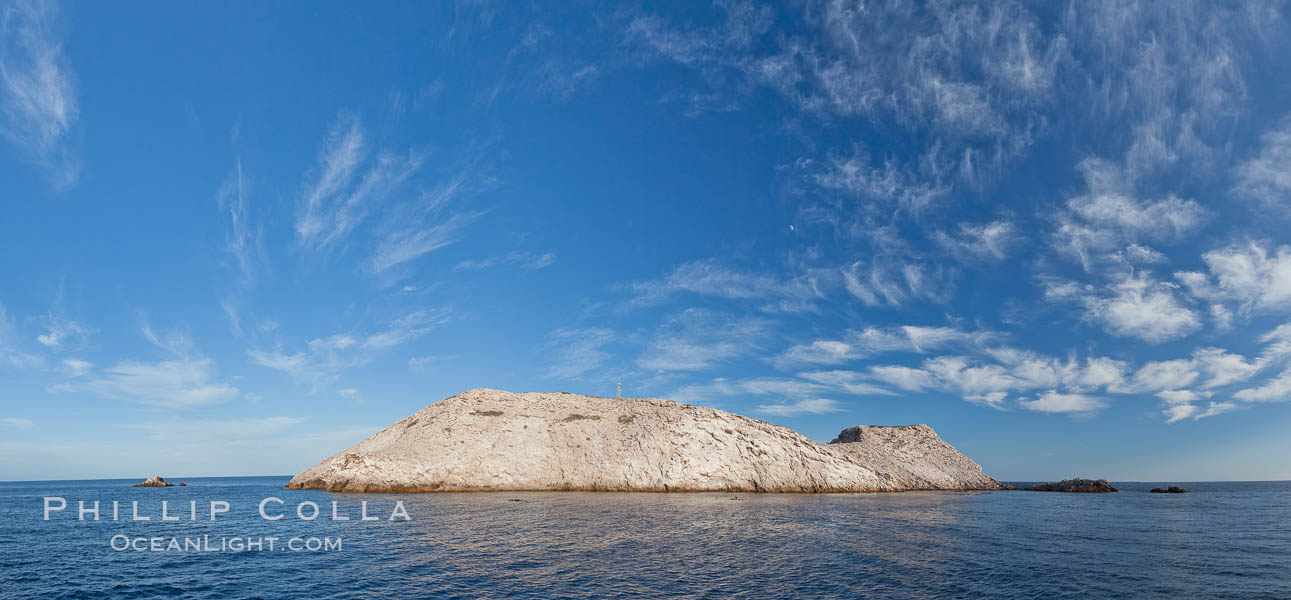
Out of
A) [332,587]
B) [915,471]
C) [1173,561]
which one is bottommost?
[915,471]

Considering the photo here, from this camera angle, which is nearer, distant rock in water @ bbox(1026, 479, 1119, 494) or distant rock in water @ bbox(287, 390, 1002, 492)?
distant rock in water @ bbox(287, 390, 1002, 492)

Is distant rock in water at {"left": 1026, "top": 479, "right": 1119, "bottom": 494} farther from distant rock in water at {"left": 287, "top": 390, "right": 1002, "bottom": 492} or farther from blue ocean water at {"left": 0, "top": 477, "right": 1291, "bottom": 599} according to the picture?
blue ocean water at {"left": 0, "top": 477, "right": 1291, "bottom": 599}

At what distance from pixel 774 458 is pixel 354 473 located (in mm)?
66089

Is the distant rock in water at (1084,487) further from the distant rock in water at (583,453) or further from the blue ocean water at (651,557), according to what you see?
the blue ocean water at (651,557)

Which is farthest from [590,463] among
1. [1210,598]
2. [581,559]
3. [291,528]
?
[1210,598]

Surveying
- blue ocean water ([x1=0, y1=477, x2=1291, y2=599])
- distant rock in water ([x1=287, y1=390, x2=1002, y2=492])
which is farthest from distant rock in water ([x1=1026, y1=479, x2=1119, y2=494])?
blue ocean water ([x1=0, y1=477, x2=1291, y2=599])

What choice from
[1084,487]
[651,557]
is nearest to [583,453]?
[651,557]

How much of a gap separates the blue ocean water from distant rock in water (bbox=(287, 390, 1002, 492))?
2846 cm

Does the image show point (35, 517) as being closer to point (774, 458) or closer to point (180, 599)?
point (180, 599)

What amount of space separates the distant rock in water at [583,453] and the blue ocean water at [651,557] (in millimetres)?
28455

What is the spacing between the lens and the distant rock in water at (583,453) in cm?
8219

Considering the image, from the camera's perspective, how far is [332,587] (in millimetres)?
23578

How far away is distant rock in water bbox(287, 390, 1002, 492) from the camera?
82188 mm

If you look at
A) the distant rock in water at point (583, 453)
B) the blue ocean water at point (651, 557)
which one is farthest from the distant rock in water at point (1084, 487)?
the blue ocean water at point (651, 557)
